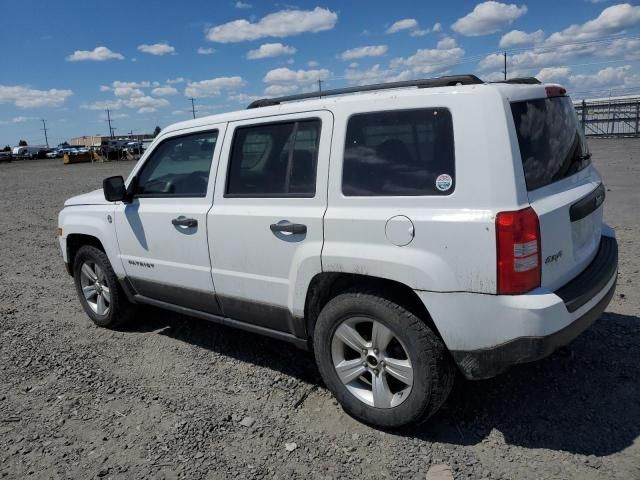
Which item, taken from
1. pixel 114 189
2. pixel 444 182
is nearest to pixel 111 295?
pixel 114 189

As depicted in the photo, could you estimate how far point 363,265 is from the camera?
311 centimetres

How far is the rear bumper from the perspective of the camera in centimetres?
270

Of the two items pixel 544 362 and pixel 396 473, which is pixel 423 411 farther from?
pixel 544 362

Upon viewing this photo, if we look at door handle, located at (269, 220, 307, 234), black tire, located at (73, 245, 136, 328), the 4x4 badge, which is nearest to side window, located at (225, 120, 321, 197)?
door handle, located at (269, 220, 307, 234)

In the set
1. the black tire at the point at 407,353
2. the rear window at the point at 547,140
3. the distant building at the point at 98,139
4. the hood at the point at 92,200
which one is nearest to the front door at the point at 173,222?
the hood at the point at 92,200

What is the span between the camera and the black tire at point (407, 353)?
9.77ft

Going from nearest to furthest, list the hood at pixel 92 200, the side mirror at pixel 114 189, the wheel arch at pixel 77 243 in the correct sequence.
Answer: the side mirror at pixel 114 189 → the hood at pixel 92 200 → the wheel arch at pixel 77 243

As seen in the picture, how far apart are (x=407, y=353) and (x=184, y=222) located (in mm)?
1975

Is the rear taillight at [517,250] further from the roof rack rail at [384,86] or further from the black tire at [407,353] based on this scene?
the roof rack rail at [384,86]

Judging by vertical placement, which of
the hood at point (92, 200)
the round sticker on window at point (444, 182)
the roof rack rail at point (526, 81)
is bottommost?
the hood at point (92, 200)

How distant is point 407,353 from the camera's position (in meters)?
3.05

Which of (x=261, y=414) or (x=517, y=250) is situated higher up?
(x=517, y=250)

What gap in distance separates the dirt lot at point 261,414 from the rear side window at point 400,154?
1463 mm

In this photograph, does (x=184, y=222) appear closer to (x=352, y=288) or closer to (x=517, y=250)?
(x=352, y=288)
